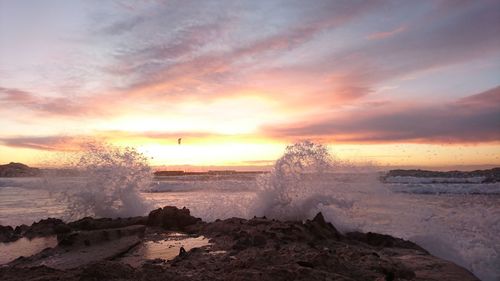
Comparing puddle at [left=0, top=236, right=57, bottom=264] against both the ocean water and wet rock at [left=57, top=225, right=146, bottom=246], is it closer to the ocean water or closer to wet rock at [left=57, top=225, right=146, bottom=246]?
wet rock at [left=57, top=225, right=146, bottom=246]

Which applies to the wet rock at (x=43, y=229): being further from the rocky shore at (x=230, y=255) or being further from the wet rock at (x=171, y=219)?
the wet rock at (x=171, y=219)

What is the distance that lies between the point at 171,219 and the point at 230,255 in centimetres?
371

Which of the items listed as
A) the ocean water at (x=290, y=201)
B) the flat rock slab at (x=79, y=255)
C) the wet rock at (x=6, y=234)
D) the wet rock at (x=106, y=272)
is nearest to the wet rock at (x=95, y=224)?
the wet rock at (x=6, y=234)

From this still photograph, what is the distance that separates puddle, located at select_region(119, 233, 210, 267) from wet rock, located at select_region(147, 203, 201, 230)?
80 cm

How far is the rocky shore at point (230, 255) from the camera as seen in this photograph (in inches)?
191

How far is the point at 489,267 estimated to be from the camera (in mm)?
7586

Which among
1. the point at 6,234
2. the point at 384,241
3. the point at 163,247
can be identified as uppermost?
the point at 6,234

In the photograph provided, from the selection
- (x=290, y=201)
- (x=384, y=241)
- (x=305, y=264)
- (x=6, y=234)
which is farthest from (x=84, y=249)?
(x=290, y=201)

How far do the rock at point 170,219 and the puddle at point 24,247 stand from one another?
2.15 metres

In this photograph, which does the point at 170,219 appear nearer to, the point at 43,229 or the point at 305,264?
the point at 43,229

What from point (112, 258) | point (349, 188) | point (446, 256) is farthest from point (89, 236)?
point (349, 188)

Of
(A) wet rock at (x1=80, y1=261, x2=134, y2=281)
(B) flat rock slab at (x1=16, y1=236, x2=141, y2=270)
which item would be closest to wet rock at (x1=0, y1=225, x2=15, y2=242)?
(B) flat rock slab at (x1=16, y1=236, x2=141, y2=270)

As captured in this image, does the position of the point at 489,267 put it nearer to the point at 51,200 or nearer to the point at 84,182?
the point at 84,182

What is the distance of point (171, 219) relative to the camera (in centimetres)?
977
